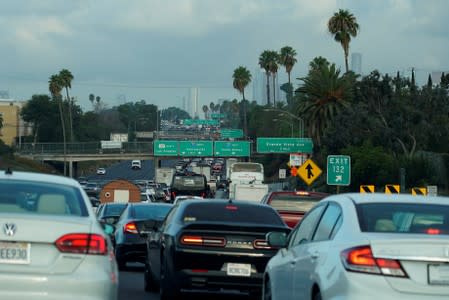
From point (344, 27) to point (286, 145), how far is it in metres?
11.1

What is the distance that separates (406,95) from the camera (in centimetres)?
7775

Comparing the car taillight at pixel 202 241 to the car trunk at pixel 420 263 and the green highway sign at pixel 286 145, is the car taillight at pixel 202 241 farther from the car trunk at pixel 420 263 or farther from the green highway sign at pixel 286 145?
the green highway sign at pixel 286 145

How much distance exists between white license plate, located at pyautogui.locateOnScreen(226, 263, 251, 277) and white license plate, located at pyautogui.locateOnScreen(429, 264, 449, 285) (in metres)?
6.07

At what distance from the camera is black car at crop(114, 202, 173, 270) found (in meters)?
21.4

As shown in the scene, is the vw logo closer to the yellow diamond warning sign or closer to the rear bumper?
the rear bumper

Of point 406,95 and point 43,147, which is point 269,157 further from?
point 406,95

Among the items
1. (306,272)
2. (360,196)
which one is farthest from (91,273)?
(360,196)

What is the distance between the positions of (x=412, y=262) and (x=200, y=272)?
621cm

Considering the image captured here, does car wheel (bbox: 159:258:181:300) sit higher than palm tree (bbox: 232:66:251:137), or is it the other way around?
palm tree (bbox: 232:66:251:137)

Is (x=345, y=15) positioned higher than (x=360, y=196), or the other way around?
(x=345, y=15)

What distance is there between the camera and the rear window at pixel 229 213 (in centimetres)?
1515

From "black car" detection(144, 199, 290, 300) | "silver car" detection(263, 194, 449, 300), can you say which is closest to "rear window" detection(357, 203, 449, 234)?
"silver car" detection(263, 194, 449, 300)

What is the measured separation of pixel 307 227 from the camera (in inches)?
416

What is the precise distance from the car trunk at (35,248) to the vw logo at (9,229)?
0.04ft
